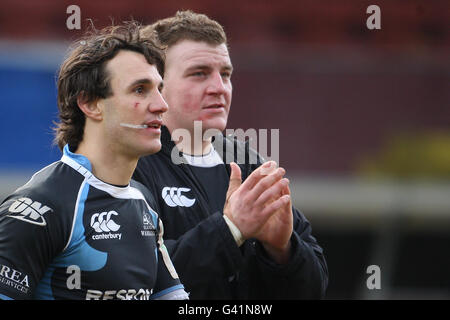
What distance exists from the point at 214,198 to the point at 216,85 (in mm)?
646

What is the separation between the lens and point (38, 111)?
12.0m

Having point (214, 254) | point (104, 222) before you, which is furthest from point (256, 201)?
point (104, 222)

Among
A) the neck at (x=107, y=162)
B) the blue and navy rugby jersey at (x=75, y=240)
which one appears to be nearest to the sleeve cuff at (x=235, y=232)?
the blue and navy rugby jersey at (x=75, y=240)

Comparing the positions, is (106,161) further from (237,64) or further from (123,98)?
(237,64)

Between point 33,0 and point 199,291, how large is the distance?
44.6ft

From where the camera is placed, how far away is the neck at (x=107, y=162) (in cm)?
349

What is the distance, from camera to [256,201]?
379cm

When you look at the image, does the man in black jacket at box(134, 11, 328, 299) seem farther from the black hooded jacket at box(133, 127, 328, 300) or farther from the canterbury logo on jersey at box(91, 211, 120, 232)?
the canterbury logo on jersey at box(91, 211, 120, 232)

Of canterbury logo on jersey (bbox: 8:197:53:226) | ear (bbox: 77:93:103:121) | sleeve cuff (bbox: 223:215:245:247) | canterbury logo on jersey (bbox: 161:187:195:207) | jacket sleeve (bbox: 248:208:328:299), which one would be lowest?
jacket sleeve (bbox: 248:208:328:299)

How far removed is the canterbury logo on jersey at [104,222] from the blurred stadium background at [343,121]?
889cm

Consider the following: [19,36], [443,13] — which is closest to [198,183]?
[19,36]

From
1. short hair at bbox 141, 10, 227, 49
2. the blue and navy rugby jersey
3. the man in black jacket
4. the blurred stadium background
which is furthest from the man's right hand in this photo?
the blurred stadium background

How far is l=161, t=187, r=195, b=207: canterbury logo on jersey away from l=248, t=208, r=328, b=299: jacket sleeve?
17.4 inches

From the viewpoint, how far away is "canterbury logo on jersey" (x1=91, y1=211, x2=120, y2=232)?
3314 millimetres
